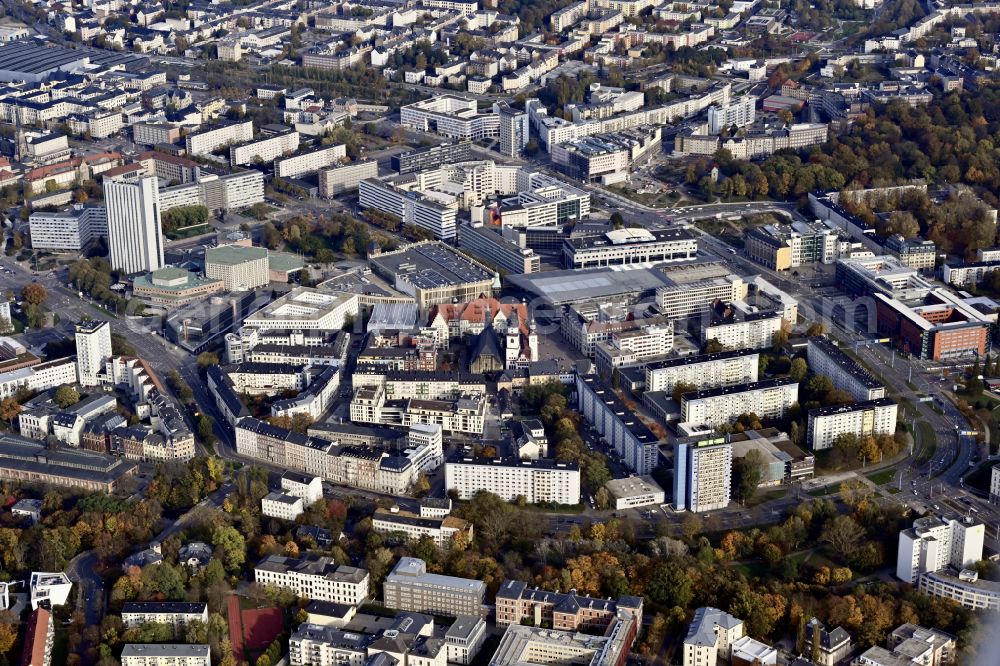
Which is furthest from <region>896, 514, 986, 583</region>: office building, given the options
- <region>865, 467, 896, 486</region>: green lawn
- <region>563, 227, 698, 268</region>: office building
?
<region>563, 227, 698, 268</region>: office building

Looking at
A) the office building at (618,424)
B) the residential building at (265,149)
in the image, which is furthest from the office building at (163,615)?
the residential building at (265,149)

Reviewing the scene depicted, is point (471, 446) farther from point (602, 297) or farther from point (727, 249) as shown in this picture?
point (727, 249)

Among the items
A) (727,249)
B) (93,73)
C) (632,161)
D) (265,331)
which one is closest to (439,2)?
(93,73)

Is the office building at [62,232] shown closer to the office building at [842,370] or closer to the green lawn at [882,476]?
the office building at [842,370]

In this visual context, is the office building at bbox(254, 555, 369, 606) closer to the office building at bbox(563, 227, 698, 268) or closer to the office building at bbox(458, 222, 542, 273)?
the office building at bbox(458, 222, 542, 273)

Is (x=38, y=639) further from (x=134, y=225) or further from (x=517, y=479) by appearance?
(x=134, y=225)

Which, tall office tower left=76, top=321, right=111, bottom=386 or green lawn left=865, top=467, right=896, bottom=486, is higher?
tall office tower left=76, top=321, right=111, bottom=386
